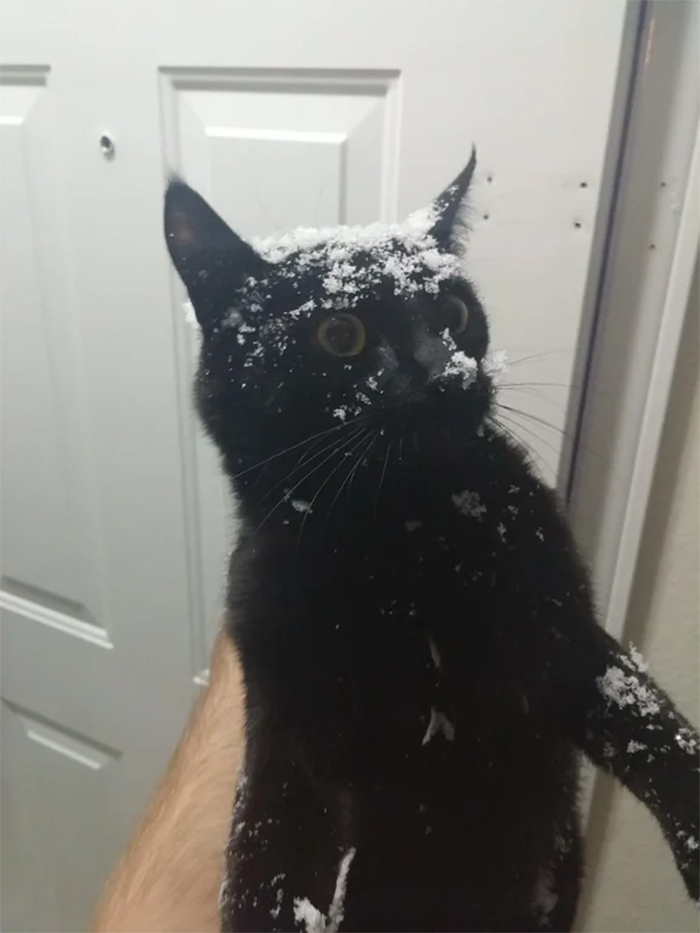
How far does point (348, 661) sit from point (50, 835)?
33.2 inches

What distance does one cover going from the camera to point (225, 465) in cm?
41

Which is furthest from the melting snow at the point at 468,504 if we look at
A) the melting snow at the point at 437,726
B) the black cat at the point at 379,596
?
the melting snow at the point at 437,726

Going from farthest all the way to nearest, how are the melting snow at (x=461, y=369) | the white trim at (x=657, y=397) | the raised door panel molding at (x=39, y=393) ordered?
the raised door panel molding at (x=39, y=393) → the white trim at (x=657, y=397) → the melting snow at (x=461, y=369)

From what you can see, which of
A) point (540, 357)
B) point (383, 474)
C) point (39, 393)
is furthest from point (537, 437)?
point (39, 393)

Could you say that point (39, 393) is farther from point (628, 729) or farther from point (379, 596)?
point (628, 729)

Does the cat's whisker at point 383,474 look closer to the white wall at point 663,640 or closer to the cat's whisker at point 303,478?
the cat's whisker at point 303,478

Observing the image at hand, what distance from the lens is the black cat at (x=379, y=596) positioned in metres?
0.37

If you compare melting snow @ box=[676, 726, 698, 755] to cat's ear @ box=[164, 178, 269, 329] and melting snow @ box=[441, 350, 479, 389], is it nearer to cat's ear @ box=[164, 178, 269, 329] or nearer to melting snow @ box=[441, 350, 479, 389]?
melting snow @ box=[441, 350, 479, 389]

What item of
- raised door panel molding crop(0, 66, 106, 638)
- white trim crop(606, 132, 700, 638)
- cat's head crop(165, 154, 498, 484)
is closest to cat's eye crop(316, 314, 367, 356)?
cat's head crop(165, 154, 498, 484)

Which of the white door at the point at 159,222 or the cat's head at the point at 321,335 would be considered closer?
the cat's head at the point at 321,335

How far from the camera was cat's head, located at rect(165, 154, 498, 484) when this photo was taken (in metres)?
0.36

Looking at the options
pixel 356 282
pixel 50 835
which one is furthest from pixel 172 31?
pixel 50 835

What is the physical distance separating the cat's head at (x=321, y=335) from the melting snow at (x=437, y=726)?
0.15 meters

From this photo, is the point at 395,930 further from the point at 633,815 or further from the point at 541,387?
the point at 541,387
